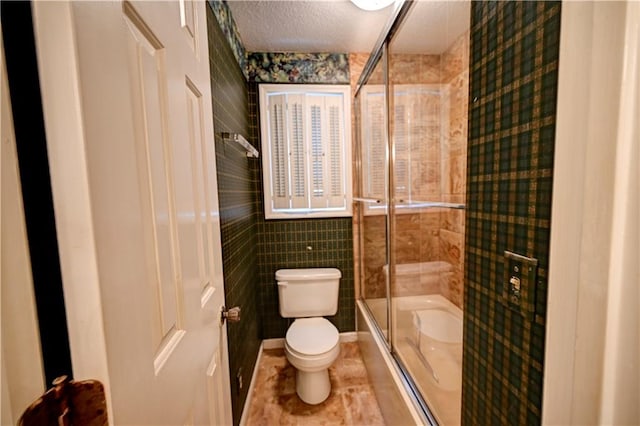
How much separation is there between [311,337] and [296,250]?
2.37ft

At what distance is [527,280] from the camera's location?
544mm

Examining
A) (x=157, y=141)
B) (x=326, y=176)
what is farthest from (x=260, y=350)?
(x=157, y=141)

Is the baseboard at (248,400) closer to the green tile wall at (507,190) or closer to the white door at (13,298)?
the green tile wall at (507,190)

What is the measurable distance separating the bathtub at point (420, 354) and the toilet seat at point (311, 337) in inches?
12.2

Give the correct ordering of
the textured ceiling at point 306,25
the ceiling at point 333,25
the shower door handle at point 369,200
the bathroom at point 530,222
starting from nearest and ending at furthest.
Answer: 1. the bathroom at point 530,222
2. the ceiling at point 333,25
3. the textured ceiling at point 306,25
4. the shower door handle at point 369,200

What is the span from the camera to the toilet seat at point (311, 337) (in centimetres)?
165

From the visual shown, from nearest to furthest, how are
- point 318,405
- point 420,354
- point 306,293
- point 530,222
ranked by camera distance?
point 530,222, point 420,354, point 318,405, point 306,293

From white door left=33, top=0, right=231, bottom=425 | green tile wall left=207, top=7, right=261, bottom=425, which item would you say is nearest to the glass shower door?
green tile wall left=207, top=7, right=261, bottom=425

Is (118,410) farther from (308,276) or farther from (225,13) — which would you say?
(225,13)

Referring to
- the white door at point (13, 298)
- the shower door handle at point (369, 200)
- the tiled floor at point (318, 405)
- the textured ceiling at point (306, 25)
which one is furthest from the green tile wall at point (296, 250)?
the white door at point (13, 298)

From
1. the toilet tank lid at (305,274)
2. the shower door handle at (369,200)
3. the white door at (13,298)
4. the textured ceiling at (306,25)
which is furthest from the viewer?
the toilet tank lid at (305,274)

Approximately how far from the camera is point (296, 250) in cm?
226

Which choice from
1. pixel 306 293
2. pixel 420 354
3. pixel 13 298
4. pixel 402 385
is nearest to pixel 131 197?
pixel 13 298

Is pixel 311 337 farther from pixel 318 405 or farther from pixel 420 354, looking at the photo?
pixel 420 354
